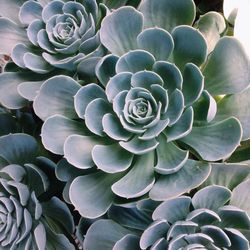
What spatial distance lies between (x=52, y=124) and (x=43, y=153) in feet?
0.35

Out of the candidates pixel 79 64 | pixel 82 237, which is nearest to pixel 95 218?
pixel 82 237

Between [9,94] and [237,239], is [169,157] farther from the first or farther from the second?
[9,94]

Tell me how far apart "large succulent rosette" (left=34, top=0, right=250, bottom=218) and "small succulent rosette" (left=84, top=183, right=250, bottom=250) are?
0.08ft

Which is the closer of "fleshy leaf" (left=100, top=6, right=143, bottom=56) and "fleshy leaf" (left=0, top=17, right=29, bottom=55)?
"fleshy leaf" (left=100, top=6, right=143, bottom=56)

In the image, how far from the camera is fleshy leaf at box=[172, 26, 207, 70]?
0.50 meters

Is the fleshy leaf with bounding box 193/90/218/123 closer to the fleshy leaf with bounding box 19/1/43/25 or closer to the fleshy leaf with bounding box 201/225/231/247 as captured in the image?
the fleshy leaf with bounding box 201/225/231/247

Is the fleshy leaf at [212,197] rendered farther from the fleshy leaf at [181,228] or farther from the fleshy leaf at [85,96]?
the fleshy leaf at [85,96]

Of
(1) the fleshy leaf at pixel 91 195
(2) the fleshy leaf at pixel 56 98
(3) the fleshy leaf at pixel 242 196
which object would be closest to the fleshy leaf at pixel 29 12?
(2) the fleshy leaf at pixel 56 98

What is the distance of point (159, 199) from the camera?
1.52 feet

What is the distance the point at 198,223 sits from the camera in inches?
19.2

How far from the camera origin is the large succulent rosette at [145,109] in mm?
495

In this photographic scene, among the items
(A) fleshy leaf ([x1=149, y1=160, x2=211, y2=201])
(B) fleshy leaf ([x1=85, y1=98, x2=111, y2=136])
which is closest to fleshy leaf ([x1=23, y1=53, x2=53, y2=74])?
(B) fleshy leaf ([x1=85, y1=98, x2=111, y2=136])

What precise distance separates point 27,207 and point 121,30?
0.77 ft

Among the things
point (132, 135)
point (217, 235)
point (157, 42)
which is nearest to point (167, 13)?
point (157, 42)
